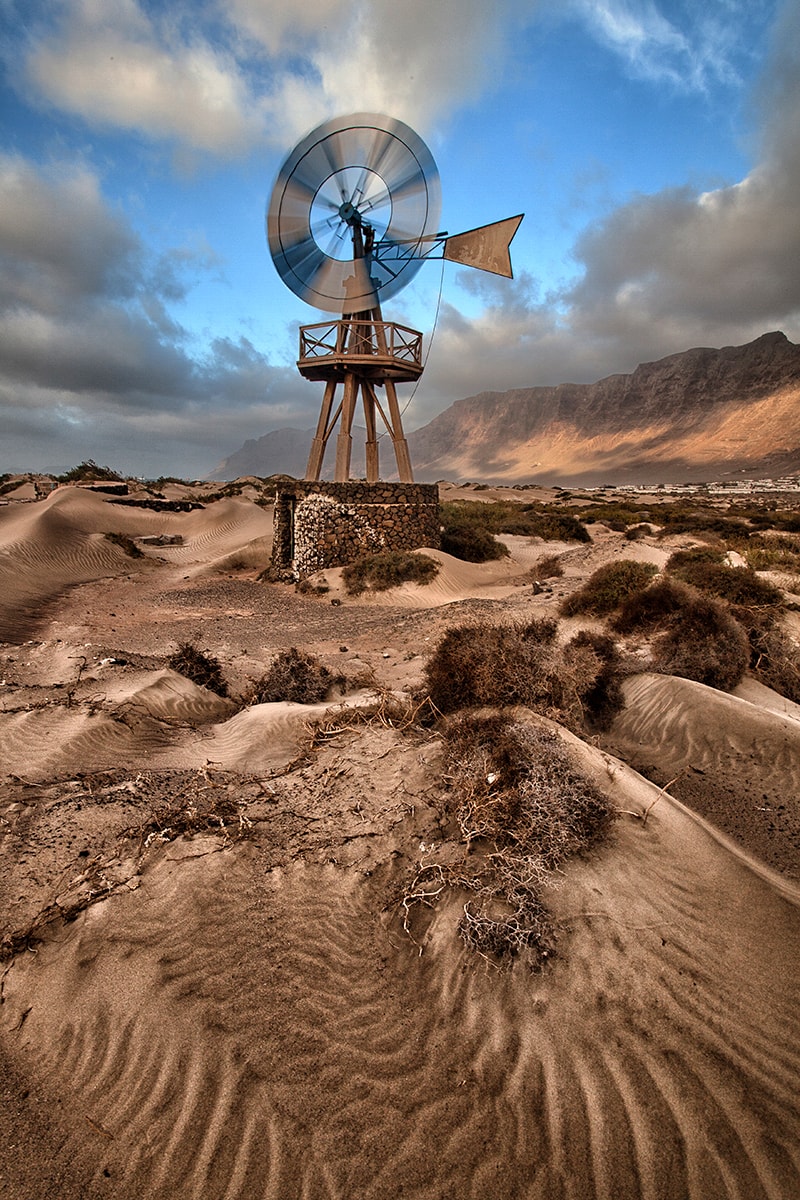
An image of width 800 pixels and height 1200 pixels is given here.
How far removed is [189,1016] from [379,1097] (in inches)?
35.2

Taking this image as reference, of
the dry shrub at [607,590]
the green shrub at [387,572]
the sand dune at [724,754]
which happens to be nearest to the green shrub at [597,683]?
the sand dune at [724,754]

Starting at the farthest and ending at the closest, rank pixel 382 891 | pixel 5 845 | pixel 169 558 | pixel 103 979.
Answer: pixel 169 558 → pixel 5 845 → pixel 382 891 → pixel 103 979

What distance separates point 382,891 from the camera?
3.14m

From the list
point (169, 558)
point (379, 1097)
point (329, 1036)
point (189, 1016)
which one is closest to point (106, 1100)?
point (189, 1016)

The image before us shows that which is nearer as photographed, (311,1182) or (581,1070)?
(311,1182)

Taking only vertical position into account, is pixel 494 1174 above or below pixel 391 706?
below

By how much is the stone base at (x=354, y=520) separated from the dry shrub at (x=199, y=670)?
8.45m

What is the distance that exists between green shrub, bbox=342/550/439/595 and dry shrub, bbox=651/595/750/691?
771cm

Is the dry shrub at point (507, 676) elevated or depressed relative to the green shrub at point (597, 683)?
elevated

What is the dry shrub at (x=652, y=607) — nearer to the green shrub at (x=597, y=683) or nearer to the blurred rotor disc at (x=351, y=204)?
the green shrub at (x=597, y=683)

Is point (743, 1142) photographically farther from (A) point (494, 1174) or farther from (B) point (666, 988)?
(A) point (494, 1174)

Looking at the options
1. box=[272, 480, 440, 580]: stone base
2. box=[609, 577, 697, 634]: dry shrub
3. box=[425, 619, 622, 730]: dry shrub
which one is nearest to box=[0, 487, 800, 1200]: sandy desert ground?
box=[425, 619, 622, 730]: dry shrub

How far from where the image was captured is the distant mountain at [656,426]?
8275cm

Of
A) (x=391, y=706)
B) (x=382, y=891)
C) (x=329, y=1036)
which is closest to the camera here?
(x=329, y=1036)
